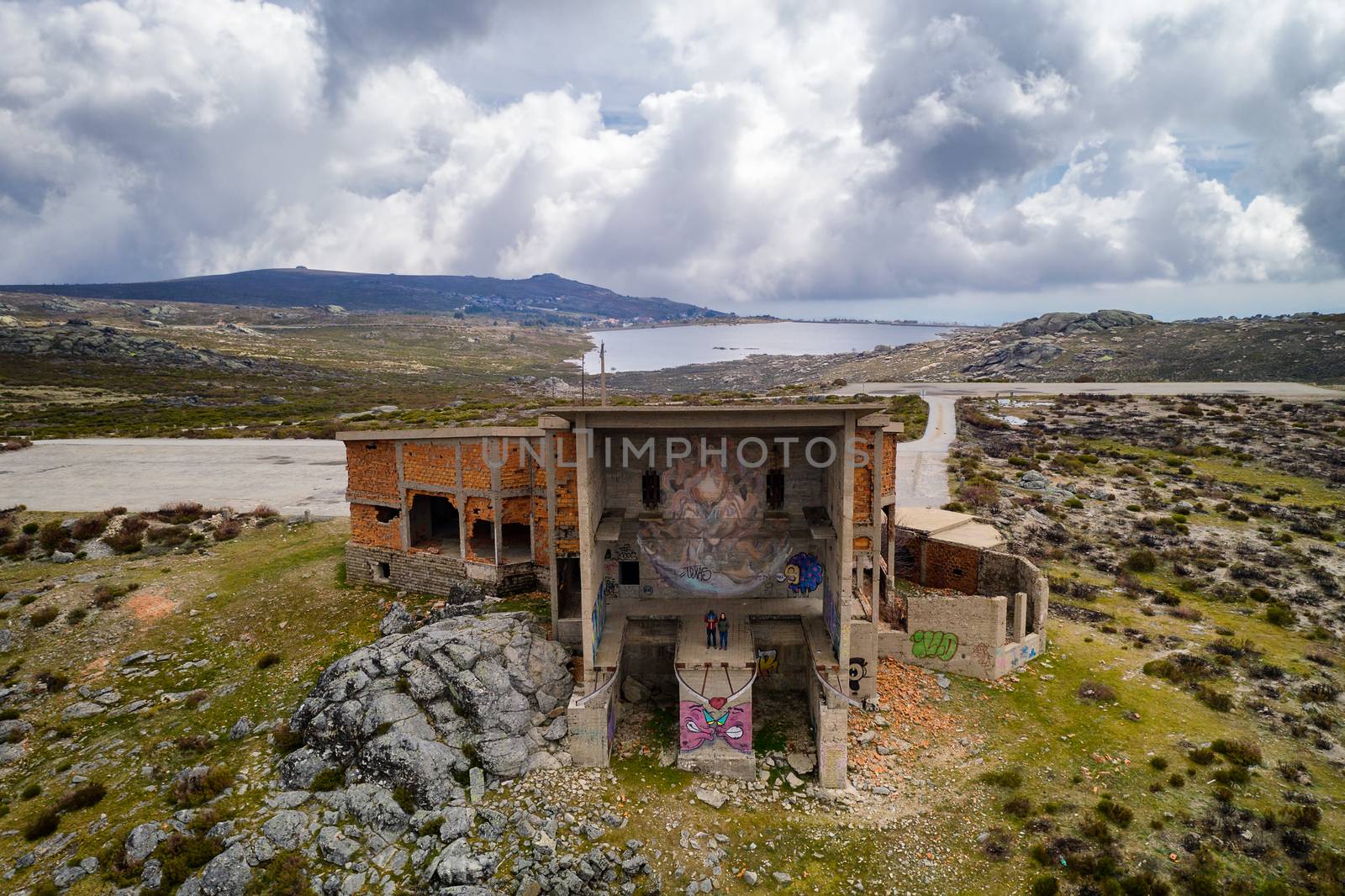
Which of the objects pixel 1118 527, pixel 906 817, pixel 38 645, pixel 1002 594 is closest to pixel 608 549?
pixel 906 817

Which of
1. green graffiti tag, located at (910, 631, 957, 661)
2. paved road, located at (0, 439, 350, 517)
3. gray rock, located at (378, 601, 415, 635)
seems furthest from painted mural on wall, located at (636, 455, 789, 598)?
paved road, located at (0, 439, 350, 517)

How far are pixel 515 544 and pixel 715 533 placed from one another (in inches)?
359

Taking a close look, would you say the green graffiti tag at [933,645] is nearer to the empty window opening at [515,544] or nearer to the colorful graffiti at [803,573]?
the colorful graffiti at [803,573]

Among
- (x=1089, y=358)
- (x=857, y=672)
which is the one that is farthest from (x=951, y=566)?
(x=1089, y=358)

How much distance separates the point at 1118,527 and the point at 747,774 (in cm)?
2906

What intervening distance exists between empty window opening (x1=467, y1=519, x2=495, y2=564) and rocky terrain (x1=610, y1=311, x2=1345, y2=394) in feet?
261

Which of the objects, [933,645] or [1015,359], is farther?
[1015,359]

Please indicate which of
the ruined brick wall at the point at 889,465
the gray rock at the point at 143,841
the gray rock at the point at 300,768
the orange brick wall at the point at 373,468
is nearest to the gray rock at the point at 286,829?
the gray rock at the point at 300,768

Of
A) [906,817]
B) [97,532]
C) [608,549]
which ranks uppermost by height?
[608,549]

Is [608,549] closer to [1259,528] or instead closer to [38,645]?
[38,645]

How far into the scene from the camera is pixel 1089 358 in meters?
104

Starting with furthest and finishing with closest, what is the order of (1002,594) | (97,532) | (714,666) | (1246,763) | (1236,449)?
(1236,449)
(97,532)
(1002,594)
(714,666)
(1246,763)

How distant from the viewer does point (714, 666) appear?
17875 mm

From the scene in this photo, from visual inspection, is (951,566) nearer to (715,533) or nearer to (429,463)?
(715,533)
